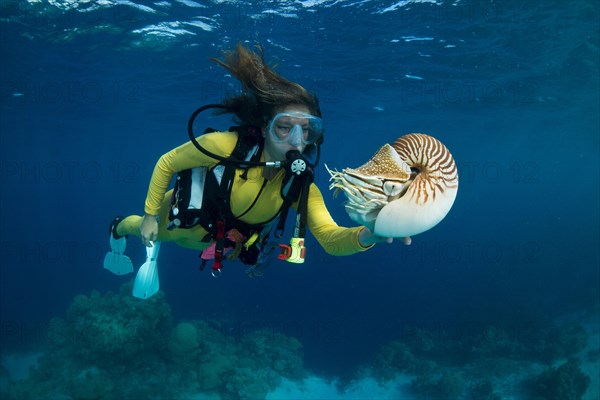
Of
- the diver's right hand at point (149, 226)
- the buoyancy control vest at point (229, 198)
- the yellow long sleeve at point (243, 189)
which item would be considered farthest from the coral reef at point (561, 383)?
the diver's right hand at point (149, 226)

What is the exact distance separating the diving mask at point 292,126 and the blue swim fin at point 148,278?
2963mm

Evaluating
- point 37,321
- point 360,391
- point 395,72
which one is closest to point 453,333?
point 360,391

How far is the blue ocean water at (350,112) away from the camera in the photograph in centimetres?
1202

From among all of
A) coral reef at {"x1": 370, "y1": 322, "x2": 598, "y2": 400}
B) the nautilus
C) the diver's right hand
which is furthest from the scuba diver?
coral reef at {"x1": 370, "y1": 322, "x2": 598, "y2": 400}

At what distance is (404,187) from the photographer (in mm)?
1997

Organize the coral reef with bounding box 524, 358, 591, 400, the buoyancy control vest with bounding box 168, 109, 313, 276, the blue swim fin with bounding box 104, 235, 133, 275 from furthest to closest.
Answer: the coral reef with bounding box 524, 358, 591, 400 < the blue swim fin with bounding box 104, 235, 133, 275 < the buoyancy control vest with bounding box 168, 109, 313, 276

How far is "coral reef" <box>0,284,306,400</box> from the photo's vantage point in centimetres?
948

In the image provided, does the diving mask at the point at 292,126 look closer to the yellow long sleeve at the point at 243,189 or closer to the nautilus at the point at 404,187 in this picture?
the yellow long sleeve at the point at 243,189

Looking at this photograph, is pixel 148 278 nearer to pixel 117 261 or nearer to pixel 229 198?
pixel 117 261

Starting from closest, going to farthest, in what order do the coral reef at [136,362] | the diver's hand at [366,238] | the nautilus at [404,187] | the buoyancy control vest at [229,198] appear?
the nautilus at [404,187]
the diver's hand at [366,238]
the buoyancy control vest at [229,198]
the coral reef at [136,362]

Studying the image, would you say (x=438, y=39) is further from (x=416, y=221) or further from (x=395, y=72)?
(x=416, y=221)

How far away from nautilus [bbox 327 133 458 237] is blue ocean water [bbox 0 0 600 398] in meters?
3.88

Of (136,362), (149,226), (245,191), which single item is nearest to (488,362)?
(136,362)

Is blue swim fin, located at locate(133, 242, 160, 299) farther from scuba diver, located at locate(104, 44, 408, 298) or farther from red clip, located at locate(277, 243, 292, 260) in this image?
red clip, located at locate(277, 243, 292, 260)
